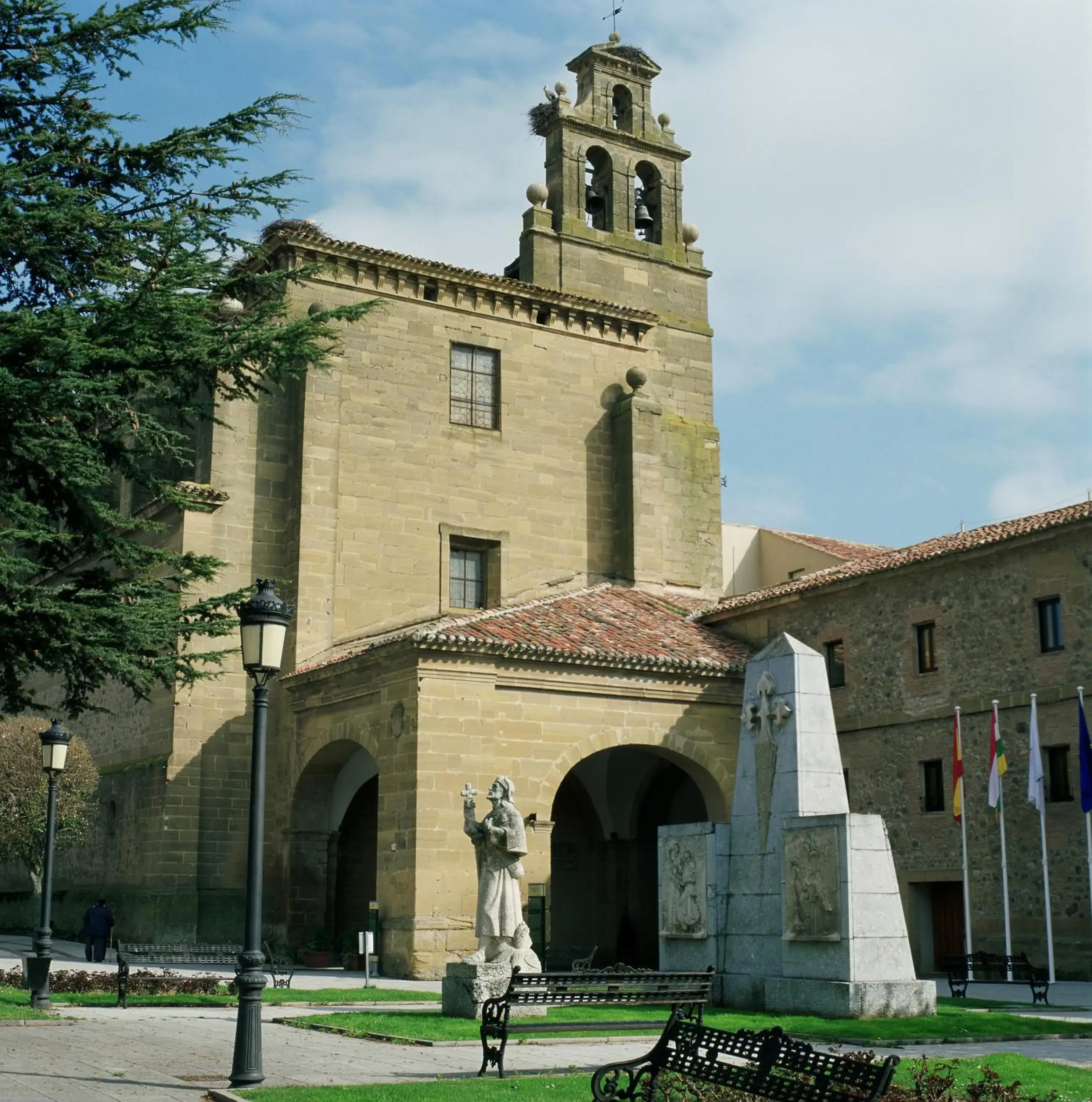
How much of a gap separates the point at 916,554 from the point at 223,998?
13428mm

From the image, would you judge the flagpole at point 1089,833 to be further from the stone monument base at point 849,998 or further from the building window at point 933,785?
the stone monument base at point 849,998

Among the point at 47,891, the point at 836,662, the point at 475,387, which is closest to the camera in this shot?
the point at 47,891

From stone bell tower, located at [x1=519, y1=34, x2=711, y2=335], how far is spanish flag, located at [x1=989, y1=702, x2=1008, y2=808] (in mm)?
13978

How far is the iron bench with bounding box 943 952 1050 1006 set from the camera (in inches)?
704

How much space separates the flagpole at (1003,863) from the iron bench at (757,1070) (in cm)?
1368

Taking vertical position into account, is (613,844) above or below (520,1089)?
above

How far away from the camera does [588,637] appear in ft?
83.1

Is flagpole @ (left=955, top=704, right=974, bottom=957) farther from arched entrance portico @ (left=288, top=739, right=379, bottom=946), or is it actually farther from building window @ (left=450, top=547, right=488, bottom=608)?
building window @ (left=450, top=547, right=488, bottom=608)

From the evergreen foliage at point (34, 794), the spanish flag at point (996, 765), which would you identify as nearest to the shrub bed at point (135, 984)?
the evergreen foliage at point (34, 794)

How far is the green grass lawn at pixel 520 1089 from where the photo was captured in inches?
360

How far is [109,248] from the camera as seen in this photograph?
52.3 ft

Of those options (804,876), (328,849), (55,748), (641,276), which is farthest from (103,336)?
(641,276)

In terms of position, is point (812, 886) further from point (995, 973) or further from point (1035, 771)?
point (1035, 771)

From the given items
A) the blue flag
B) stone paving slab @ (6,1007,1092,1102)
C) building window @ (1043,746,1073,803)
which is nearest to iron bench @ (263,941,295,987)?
stone paving slab @ (6,1007,1092,1102)
